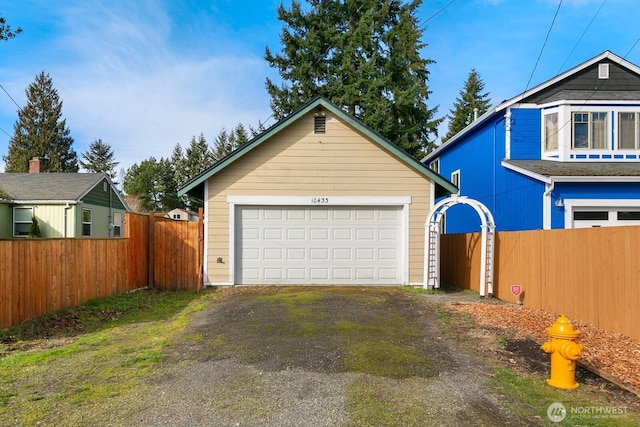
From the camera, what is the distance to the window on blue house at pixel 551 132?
1431 centimetres

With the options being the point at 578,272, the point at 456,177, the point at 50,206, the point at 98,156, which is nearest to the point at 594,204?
the point at 578,272

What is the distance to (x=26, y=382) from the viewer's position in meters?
4.52

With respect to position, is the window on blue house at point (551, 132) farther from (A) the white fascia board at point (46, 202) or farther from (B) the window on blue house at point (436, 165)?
(A) the white fascia board at point (46, 202)

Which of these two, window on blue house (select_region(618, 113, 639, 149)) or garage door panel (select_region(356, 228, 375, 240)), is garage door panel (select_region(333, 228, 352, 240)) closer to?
garage door panel (select_region(356, 228, 375, 240))

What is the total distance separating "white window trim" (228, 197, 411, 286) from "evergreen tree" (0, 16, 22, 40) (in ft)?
20.6

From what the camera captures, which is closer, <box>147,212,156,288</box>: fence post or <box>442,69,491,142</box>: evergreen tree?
<box>147,212,156,288</box>: fence post

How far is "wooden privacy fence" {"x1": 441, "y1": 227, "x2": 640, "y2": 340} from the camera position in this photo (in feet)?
20.1

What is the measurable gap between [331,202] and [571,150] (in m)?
8.51

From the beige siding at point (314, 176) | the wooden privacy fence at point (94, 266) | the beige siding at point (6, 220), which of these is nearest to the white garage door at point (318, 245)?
the beige siding at point (314, 176)

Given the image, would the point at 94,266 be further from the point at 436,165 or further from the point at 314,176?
the point at 436,165

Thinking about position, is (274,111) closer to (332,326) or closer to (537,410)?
(332,326)

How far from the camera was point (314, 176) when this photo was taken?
11836 mm

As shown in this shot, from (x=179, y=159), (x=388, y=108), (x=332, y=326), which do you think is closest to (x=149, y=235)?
(x=332, y=326)

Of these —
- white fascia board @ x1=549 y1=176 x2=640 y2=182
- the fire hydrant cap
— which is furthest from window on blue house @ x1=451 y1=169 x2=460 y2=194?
the fire hydrant cap
